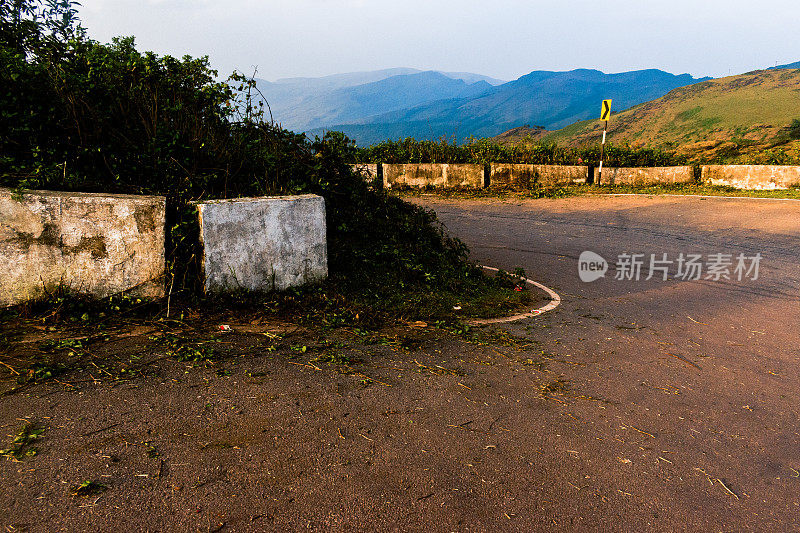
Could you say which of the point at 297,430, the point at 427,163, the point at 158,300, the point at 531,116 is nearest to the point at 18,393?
the point at 158,300

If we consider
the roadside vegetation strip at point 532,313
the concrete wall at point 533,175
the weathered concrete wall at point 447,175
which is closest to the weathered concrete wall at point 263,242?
the roadside vegetation strip at point 532,313

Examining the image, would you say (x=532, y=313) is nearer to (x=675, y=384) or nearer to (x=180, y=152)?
(x=675, y=384)

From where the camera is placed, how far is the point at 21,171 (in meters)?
4.78

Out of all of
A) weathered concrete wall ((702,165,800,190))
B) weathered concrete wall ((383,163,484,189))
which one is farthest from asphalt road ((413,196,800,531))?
weathered concrete wall ((383,163,484,189))

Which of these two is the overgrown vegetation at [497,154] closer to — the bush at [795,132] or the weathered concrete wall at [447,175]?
the weathered concrete wall at [447,175]

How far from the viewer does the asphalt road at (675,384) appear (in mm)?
2598

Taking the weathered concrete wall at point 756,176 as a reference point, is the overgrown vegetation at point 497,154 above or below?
above

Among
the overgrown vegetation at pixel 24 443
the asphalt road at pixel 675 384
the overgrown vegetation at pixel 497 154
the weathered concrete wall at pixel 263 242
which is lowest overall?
the asphalt road at pixel 675 384

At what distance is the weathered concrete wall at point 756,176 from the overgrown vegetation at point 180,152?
46.0ft

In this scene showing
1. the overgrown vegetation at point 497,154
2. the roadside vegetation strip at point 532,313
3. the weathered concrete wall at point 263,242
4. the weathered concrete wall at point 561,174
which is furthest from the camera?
the overgrown vegetation at point 497,154

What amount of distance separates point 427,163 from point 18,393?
51.2ft

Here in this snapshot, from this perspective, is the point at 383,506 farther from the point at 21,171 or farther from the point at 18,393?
the point at 21,171

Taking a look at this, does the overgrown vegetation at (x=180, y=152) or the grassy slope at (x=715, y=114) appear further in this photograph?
the grassy slope at (x=715, y=114)

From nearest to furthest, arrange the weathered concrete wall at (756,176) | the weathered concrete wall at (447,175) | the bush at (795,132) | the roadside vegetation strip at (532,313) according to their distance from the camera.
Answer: the roadside vegetation strip at (532,313), the weathered concrete wall at (756,176), the weathered concrete wall at (447,175), the bush at (795,132)
